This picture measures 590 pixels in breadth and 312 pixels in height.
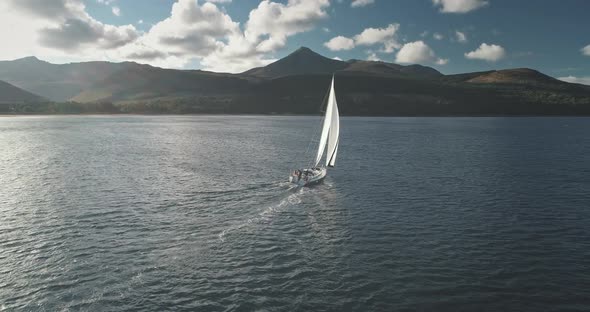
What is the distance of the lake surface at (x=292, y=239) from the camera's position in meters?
30.1

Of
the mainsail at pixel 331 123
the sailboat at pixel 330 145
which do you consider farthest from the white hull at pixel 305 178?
the mainsail at pixel 331 123

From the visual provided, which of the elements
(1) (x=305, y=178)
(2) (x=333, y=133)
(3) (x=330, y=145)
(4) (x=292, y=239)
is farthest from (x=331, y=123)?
(4) (x=292, y=239)

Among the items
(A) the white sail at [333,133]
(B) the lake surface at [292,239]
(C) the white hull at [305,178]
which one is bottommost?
(B) the lake surface at [292,239]

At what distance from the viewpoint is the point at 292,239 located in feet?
139

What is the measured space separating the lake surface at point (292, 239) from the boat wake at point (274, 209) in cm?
16

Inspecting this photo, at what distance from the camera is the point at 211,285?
3164 centimetres

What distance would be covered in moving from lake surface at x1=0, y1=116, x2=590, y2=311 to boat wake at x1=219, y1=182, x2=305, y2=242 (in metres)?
0.16

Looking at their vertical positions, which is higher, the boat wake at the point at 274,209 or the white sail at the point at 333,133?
the white sail at the point at 333,133

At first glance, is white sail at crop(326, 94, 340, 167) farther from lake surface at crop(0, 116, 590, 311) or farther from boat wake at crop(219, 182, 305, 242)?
boat wake at crop(219, 182, 305, 242)

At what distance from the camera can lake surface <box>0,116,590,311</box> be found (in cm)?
3006

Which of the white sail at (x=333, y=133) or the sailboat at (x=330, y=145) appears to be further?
the white sail at (x=333, y=133)

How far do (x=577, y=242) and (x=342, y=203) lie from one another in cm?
2857

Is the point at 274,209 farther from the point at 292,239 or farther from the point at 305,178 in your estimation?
the point at 305,178

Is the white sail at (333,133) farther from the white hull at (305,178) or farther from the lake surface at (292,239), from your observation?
the lake surface at (292,239)
